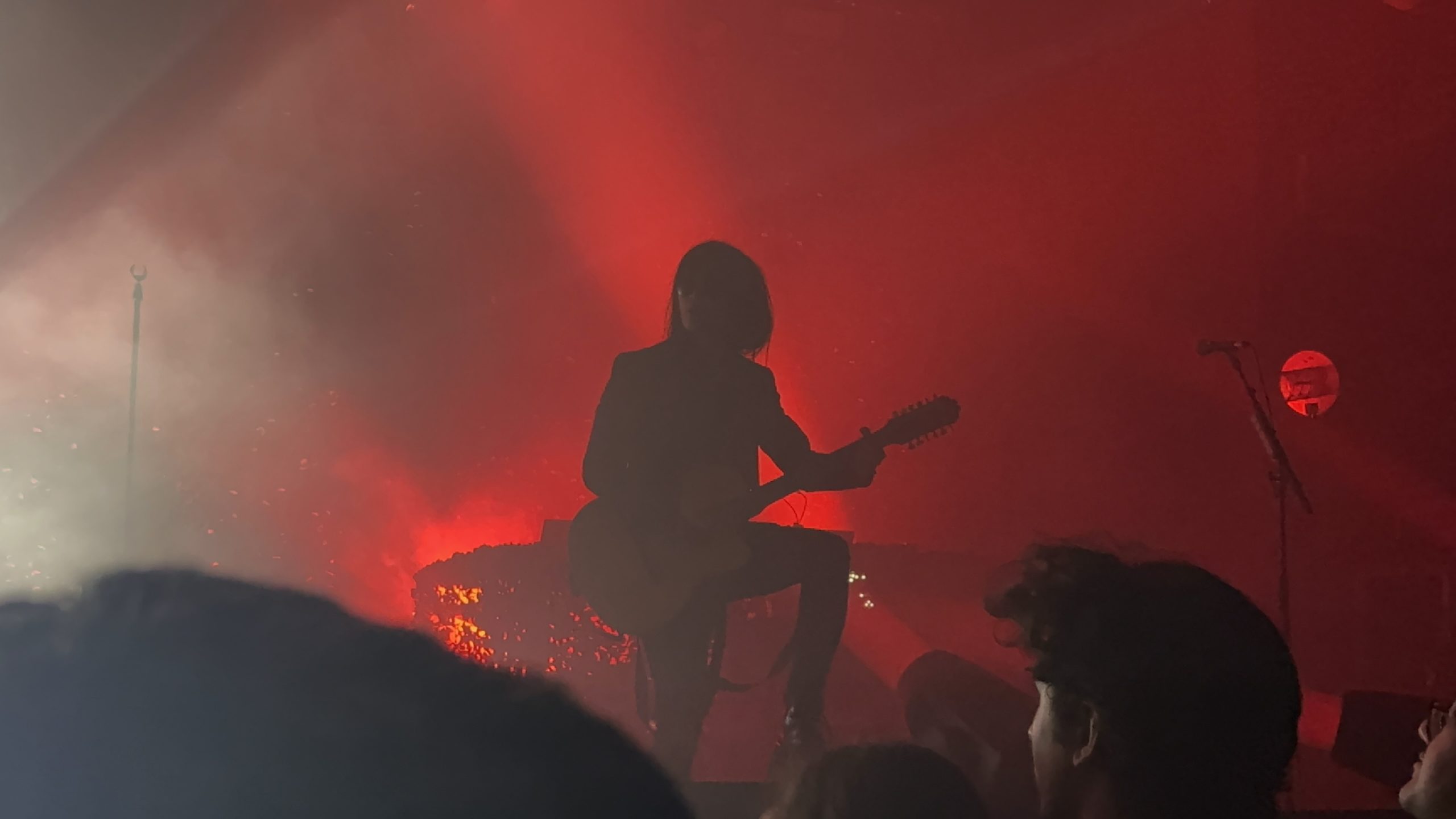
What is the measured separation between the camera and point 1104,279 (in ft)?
6.04

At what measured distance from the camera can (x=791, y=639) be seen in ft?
4.41

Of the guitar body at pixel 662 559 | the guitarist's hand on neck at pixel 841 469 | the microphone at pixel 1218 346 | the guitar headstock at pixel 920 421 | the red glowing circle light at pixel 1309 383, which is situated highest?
the microphone at pixel 1218 346

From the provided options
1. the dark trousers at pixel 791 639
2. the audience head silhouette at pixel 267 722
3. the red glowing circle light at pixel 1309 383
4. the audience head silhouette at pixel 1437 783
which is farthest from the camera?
the red glowing circle light at pixel 1309 383

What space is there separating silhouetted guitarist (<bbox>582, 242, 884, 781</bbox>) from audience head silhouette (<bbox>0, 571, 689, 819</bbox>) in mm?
1016

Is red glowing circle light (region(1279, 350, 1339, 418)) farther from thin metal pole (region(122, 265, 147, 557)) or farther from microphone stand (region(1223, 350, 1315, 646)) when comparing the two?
thin metal pole (region(122, 265, 147, 557))

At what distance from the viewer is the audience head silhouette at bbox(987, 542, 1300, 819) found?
0.63m

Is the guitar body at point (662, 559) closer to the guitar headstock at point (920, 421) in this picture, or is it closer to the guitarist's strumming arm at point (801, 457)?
the guitarist's strumming arm at point (801, 457)

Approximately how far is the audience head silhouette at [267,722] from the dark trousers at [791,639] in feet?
3.40

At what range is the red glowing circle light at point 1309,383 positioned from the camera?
1.90 meters

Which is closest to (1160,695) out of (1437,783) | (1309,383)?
(1437,783)

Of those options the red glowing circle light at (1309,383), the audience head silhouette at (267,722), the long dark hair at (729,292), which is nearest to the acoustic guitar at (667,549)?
the long dark hair at (729,292)

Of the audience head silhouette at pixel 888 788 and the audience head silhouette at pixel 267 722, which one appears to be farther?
the audience head silhouette at pixel 888 788

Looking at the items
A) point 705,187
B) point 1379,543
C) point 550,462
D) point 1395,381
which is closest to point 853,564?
point 550,462

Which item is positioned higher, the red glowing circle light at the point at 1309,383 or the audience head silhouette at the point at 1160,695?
the red glowing circle light at the point at 1309,383
